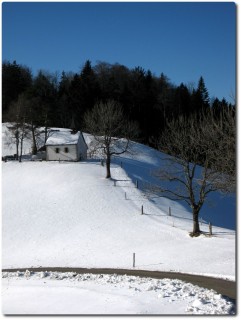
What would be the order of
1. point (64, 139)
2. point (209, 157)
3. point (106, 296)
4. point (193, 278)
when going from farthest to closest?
point (64, 139) < point (209, 157) < point (193, 278) < point (106, 296)

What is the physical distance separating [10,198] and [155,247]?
19421 millimetres

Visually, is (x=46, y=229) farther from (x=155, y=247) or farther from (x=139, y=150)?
(x=139, y=150)

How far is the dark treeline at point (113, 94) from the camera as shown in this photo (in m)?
79.0

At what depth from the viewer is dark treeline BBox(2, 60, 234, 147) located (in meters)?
79.0

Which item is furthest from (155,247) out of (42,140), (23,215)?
(42,140)

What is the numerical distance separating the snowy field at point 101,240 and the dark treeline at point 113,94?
25108 millimetres

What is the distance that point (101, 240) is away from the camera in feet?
106

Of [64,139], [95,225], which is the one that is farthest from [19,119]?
[95,225]

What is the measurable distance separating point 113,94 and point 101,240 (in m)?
56.9

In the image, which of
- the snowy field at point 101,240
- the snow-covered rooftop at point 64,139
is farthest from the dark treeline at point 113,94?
the snowy field at point 101,240

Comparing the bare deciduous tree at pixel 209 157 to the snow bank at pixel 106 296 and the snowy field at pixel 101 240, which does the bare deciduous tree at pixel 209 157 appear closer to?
the snowy field at pixel 101 240

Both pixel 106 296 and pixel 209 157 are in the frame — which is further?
pixel 209 157

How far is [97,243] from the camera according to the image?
1248 inches

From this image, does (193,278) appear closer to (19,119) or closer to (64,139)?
(64,139)
